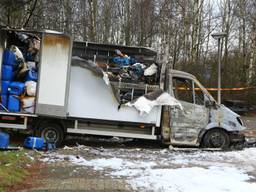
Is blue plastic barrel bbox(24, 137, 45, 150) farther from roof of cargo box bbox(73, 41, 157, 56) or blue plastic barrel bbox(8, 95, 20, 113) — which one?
roof of cargo box bbox(73, 41, 157, 56)

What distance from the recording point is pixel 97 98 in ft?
46.7

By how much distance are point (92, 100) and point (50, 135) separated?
1545 mm

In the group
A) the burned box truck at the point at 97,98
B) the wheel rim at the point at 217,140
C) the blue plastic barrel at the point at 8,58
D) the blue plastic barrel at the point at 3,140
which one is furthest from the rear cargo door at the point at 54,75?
the wheel rim at the point at 217,140

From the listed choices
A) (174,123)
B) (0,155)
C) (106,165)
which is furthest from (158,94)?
(0,155)

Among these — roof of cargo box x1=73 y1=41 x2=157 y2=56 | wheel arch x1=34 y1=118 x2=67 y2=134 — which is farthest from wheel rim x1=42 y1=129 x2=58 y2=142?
roof of cargo box x1=73 y1=41 x2=157 y2=56

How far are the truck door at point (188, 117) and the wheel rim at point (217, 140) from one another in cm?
44

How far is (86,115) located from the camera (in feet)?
46.8

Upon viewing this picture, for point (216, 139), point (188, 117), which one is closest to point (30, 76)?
point (188, 117)

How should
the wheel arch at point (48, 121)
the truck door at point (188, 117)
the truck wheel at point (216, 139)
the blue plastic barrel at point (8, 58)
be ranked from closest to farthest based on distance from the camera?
the blue plastic barrel at point (8, 58) → the wheel arch at point (48, 121) → the truck door at point (188, 117) → the truck wheel at point (216, 139)

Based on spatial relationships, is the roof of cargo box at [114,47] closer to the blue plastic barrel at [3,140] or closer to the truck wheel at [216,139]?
the truck wheel at [216,139]

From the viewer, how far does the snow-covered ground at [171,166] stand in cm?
946

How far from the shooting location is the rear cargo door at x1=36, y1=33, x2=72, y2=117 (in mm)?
→ 13883

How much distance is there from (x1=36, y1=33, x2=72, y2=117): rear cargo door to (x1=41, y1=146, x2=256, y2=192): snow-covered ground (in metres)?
1.27

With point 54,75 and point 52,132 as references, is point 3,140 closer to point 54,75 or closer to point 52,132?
point 52,132
